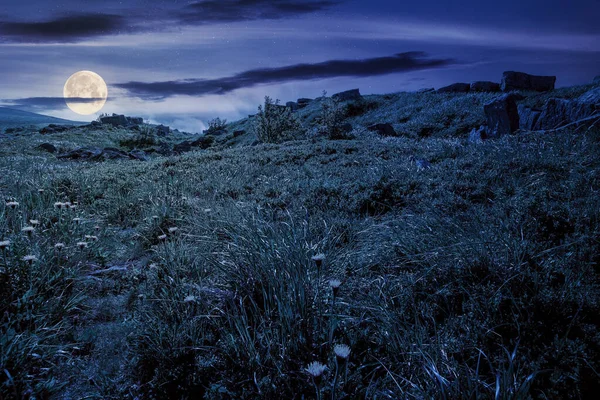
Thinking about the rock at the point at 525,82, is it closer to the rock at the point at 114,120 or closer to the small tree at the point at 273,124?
the small tree at the point at 273,124

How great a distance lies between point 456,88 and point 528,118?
29572mm

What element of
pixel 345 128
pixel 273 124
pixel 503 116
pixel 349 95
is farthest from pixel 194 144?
pixel 503 116

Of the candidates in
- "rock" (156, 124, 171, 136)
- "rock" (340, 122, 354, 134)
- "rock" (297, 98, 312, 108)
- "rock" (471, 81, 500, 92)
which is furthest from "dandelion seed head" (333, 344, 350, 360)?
"rock" (297, 98, 312, 108)

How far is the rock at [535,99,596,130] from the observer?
12.6 metres

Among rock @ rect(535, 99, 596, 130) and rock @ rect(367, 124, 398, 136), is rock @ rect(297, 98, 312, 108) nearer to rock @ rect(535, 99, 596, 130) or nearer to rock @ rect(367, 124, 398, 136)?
rock @ rect(367, 124, 398, 136)

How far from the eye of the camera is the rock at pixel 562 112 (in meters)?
12.6

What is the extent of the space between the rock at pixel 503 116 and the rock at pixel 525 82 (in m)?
25.9

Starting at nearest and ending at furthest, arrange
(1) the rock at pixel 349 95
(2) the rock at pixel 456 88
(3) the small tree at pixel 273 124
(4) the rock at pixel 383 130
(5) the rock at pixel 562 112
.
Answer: (5) the rock at pixel 562 112 → (4) the rock at pixel 383 130 → (3) the small tree at pixel 273 124 → (2) the rock at pixel 456 88 → (1) the rock at pixel 349 95

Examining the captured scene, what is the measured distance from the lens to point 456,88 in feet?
139

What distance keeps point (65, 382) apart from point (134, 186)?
7875mm

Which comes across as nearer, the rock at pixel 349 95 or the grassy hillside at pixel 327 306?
the grassy hillside at pixel 327 306

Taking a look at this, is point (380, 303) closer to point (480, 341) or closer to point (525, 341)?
point (480, 341)

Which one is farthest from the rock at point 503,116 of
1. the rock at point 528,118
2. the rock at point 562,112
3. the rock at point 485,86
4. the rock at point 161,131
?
the rock at point 161,131

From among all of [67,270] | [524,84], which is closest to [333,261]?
[67,270]
